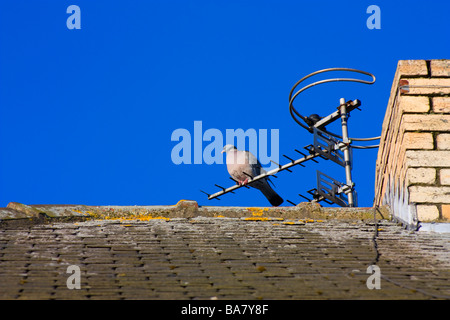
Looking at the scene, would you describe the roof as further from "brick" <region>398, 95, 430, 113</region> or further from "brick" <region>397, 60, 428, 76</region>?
"brick" <region>397, 60, 428, 76</region>

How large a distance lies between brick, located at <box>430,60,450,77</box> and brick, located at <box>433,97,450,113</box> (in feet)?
0.74

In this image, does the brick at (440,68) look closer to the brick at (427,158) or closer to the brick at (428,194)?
the brick at (427,158)

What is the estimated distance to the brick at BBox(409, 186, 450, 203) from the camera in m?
5.30

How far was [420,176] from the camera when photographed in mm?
5371

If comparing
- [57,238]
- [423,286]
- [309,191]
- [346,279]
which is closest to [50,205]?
[57,238]

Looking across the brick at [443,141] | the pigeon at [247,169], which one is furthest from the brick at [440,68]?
the pigeon at [247,169]

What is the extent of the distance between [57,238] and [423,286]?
2.68 m

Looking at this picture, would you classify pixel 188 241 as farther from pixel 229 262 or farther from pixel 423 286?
pixel 423 286

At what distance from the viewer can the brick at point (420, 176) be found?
5359 millimetres

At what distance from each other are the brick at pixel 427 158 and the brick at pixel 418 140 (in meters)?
0.05

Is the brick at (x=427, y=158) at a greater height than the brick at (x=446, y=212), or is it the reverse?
the brick at (x=427, y=158)

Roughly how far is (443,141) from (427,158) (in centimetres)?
21

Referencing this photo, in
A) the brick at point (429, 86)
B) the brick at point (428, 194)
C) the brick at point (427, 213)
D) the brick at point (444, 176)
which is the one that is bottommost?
the brick at point (427, 213)
